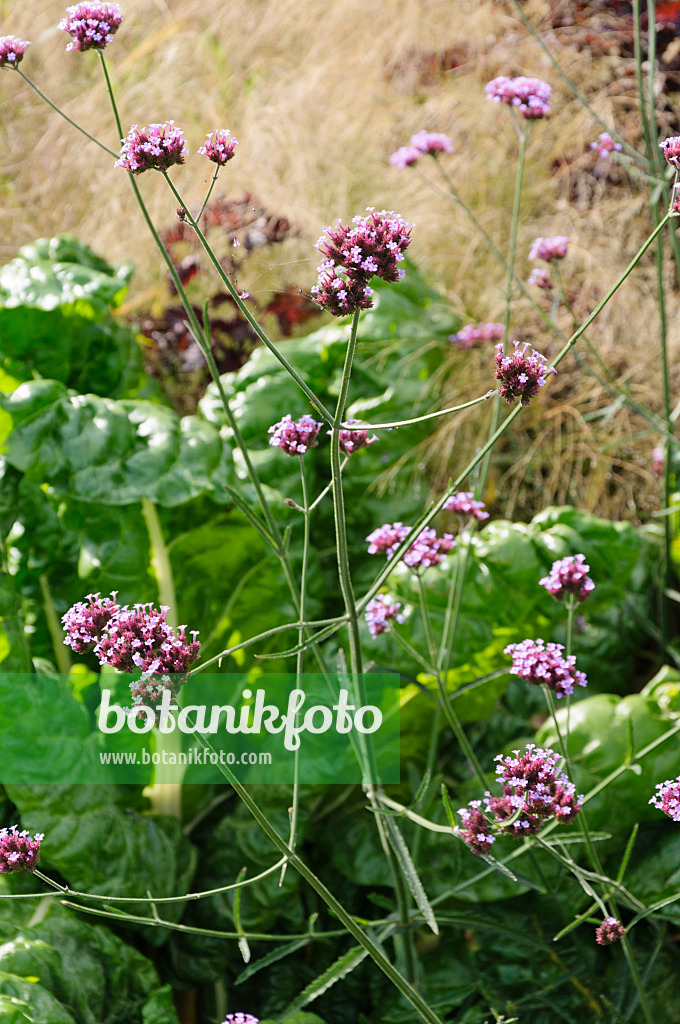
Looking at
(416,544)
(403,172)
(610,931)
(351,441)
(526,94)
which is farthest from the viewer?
(403,172)

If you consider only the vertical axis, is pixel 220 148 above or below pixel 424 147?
below

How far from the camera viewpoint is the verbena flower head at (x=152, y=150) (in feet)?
3.36

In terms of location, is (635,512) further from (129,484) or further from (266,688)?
(129,484)

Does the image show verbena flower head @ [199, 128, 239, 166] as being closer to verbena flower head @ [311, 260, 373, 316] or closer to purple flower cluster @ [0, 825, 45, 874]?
verbena flower head @ [311, 260, 373, 316]

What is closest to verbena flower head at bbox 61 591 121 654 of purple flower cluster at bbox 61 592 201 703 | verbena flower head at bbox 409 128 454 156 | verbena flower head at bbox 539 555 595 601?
purple flower cluster at bbox 61 592 201 703

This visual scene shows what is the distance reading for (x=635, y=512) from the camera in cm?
248

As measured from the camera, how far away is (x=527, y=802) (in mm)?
1077

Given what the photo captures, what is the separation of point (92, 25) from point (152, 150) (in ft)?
1.14

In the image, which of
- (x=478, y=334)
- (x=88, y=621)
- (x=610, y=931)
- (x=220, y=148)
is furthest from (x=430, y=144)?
(x=610, y=931)

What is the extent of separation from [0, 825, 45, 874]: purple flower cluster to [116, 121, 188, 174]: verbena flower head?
2.51 feet

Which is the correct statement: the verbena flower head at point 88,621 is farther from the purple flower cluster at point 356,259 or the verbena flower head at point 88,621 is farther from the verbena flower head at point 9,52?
the verbena flower head at point 9,52

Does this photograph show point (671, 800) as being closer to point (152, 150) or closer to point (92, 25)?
point (152, 150)

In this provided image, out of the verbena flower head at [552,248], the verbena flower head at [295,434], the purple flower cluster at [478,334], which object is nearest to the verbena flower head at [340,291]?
the verbena flower head at [295,434]

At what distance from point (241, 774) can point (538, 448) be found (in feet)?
4.39
